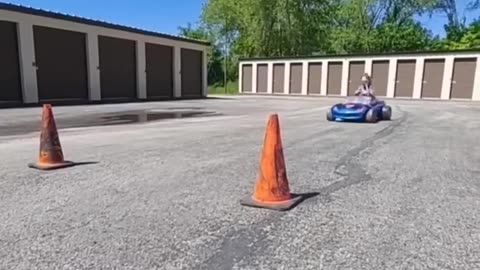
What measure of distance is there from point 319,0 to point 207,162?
43762mm

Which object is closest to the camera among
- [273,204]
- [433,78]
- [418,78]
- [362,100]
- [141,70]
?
[273,204]

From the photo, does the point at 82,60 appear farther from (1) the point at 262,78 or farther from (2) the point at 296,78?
(1) the point at 262,78

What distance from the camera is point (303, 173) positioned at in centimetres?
451

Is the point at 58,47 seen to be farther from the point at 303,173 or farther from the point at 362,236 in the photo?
the point at 362,236

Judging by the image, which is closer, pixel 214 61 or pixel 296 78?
pixel 296 78

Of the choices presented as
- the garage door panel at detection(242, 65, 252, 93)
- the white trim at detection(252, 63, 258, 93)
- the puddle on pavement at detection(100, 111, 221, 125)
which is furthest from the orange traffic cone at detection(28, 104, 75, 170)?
the garage door panel at detection(242, 65, 252, 93)

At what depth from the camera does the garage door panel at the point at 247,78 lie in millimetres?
37500

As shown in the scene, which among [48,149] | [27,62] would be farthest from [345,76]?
[48,149]

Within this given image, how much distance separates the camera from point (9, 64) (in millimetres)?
15820

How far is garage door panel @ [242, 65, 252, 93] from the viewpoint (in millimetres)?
37500

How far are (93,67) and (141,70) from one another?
11.7 ft

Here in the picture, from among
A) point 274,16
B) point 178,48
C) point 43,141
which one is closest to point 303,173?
point 43,141

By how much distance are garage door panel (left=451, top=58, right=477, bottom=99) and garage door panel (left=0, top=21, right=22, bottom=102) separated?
86.4 ft

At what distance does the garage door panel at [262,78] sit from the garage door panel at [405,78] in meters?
11.7
